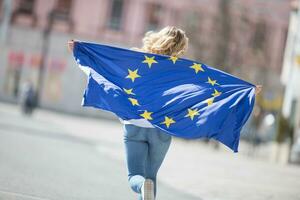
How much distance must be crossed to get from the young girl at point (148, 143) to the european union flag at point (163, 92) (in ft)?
0.69

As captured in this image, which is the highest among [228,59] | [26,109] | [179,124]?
[179,124]

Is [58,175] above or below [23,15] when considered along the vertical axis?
above

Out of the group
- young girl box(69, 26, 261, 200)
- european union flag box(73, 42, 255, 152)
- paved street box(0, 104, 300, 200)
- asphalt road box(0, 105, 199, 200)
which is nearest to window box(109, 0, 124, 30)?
paved street box(0, 104, 300, 200)

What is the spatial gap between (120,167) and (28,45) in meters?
37.2

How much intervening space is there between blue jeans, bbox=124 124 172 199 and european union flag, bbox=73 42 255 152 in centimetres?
34

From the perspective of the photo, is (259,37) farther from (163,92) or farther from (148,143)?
(148,143)

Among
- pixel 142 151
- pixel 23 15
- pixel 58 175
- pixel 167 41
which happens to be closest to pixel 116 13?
pixel 23 15

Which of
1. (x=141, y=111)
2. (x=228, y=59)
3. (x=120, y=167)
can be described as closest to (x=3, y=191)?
(x=141, y=111)

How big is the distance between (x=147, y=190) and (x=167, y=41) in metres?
1.34

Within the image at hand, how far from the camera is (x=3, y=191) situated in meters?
8.50

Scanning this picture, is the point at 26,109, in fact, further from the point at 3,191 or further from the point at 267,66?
the point at 3,191

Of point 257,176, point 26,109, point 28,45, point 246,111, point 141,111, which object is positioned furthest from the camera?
point 28,45

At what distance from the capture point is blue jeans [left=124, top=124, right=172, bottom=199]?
254 inches

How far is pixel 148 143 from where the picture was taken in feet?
21.6
